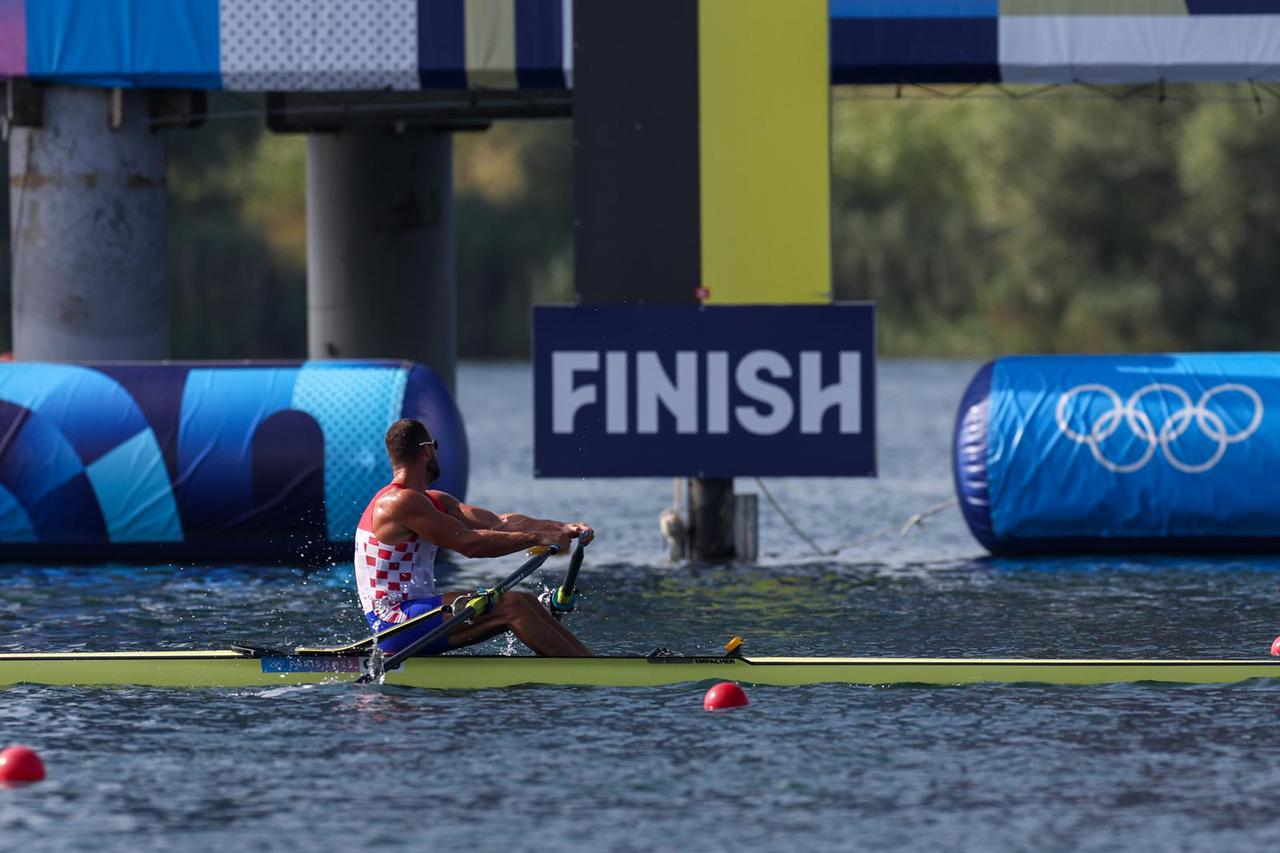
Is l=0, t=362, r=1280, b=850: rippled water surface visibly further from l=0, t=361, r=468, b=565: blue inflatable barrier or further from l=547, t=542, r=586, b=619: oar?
l=547, t=542, r=586, b=619: oar

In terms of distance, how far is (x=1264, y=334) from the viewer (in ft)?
168

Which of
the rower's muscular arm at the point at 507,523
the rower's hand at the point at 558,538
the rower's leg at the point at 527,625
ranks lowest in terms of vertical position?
the rower's leg at the point at 527,625

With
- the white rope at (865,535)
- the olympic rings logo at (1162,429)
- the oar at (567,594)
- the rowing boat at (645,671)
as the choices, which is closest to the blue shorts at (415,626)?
the rowing boat at (645,671)

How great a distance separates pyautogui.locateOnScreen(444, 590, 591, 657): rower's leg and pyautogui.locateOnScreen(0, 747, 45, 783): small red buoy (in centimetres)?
291

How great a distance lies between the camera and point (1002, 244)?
5519 cm

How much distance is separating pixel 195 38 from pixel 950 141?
50.5 meters

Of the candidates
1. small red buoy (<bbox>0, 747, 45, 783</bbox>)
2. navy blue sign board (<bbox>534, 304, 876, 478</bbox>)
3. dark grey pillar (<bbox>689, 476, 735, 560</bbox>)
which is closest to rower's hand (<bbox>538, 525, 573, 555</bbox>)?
small red buoy (<bbox>0, 747, 45, 783</bbox>)

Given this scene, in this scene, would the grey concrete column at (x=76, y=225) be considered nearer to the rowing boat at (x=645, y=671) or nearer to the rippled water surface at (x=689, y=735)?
the rippled water surface at (x=689, y=735)

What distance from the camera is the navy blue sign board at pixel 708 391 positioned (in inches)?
728

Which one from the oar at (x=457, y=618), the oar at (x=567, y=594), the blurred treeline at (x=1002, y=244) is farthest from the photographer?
the blurred treeline at (x=1002, y=244)

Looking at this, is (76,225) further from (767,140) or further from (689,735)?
(689,735)

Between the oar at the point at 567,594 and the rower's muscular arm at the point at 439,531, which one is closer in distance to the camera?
the rower's muscular arm at the point at 439,531

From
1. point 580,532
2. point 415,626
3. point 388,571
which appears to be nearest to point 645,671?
point 580,532

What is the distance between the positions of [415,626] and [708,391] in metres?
6.26
